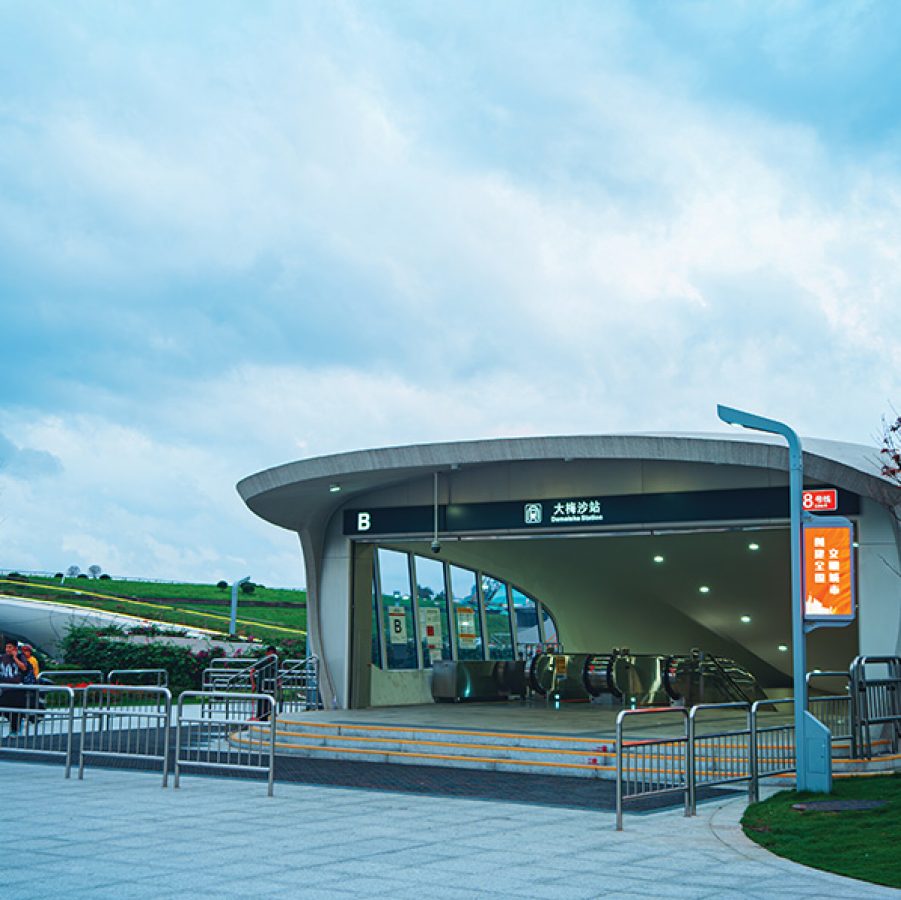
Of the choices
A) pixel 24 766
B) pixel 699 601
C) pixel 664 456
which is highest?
pixel 664 456

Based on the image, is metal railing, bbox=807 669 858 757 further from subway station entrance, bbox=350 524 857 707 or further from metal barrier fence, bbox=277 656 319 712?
metal barrier fence, bbox=277 656 319 712

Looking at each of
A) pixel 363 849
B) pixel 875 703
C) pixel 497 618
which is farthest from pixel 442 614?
pixel 363 849

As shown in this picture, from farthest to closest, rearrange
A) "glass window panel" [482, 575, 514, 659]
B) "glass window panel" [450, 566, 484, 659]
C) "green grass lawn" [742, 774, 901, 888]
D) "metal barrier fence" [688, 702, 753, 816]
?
"glass window panel" [482, 575, 514, 659] → "glass window panel" [450, 566, 484, 659] → "metal barrier fence" [688, 702, 753, 816] → "green grass lawn" [742, 774, 901, 888]

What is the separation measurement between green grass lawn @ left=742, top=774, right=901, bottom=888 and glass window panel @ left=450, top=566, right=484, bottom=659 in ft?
45.2

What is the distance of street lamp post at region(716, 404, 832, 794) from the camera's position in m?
11.6

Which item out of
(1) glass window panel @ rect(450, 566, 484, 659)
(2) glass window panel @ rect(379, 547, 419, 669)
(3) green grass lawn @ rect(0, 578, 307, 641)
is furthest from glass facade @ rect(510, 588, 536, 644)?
(3) green grass lawn @ rect(0, 578, 307, 641)

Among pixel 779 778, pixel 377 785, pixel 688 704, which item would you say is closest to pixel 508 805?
pixel 377 785

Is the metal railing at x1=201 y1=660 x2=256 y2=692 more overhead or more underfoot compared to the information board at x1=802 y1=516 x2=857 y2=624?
more underfoot

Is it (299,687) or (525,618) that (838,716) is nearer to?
(299,687)

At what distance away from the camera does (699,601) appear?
28.3 meters

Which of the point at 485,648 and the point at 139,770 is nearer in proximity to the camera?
the point at 139,770

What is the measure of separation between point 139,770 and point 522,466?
26.8 ft

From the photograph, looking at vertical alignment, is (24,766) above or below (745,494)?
below

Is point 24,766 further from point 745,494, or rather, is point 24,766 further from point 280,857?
point 745,494
